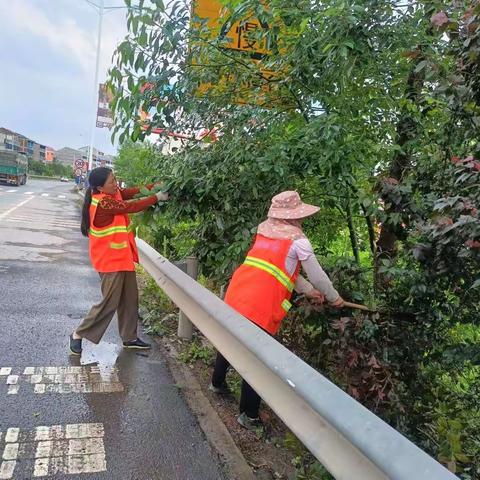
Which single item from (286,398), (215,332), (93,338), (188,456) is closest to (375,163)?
(215,332)

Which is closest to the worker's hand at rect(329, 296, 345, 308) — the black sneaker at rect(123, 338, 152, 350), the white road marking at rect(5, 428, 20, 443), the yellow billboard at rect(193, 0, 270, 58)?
the yellow billboard at rect(193, 0, 270, 58)

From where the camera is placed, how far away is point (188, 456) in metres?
3.12

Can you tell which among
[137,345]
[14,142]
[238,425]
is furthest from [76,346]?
[14,142]

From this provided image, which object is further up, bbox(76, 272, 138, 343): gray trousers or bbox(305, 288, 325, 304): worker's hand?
bbox(305, 288, 325, 304): worker's hand

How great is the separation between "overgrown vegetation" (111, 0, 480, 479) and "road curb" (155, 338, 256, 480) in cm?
77

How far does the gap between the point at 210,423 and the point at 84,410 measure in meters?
0.86

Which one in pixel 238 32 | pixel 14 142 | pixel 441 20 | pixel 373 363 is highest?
pixel 14 142

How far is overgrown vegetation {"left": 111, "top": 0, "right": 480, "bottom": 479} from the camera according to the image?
2635 mm

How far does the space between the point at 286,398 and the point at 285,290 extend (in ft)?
3.54

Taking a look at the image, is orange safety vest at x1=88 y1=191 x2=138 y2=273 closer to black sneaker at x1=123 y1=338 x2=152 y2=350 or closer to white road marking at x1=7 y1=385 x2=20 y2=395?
black sneaker at x1=123 y1=338 x2=152 y2=350

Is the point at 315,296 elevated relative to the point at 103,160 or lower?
lower

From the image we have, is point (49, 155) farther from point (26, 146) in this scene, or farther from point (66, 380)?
point (66, 380)

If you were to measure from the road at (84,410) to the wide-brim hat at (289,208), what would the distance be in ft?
4.97

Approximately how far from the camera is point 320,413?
196 centimetres
